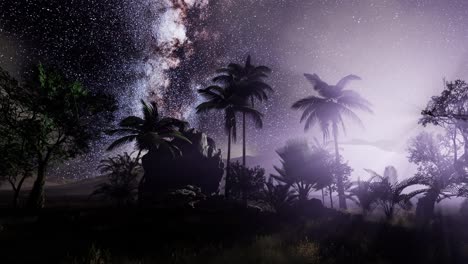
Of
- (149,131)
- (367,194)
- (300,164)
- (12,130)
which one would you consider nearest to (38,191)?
(12,130)

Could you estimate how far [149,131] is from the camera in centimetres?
3155

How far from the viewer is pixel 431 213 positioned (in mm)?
19391

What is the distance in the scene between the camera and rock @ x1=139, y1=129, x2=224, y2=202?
1240 inches

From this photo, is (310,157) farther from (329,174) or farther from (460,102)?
(460,102)

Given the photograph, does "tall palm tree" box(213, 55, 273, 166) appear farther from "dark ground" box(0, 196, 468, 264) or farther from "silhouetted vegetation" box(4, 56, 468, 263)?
"dark ground" box(0, 196, 468, 264)

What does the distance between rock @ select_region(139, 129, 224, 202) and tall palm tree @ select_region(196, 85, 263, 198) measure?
2.20 meters

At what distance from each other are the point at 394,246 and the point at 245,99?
978 inches

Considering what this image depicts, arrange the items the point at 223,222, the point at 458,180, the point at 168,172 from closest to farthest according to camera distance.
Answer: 1. the point at 223,222
2. the point at 458,180
3. the point at 168,172

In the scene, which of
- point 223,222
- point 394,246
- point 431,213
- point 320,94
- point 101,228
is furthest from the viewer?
point 320,94

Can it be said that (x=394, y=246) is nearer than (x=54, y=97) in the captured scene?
Yes

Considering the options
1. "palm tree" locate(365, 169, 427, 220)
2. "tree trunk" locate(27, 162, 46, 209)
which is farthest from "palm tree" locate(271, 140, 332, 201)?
"tree trunk" locate(27, 162, 46, 209)

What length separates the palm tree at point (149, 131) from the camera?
29.8m

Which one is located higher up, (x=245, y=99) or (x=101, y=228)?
(x=245, y=99)

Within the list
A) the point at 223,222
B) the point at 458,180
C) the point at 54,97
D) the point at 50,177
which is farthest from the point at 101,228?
the point at 50,177
